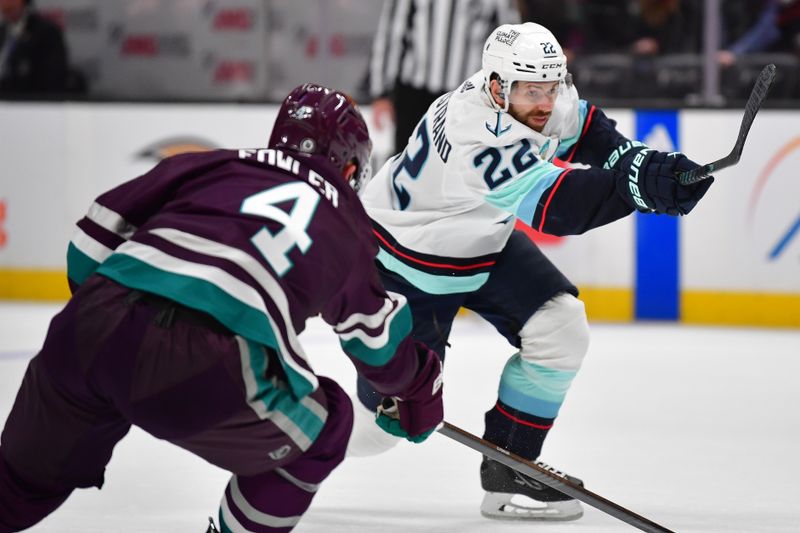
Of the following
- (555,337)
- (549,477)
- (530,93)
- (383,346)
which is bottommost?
(549,477)

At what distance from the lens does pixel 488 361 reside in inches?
196

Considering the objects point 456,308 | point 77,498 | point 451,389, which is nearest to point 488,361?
point 451,389

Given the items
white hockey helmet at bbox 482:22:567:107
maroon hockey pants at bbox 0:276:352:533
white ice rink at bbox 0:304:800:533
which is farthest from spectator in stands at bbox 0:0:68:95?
maroon hockey pants at bbox 0:276:352:533

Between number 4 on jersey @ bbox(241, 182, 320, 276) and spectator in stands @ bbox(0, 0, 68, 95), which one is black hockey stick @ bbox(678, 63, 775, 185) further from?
spectator in stands @ bbox(0, 0, 68, 95)

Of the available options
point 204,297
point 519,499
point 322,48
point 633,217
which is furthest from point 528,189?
point 322,48

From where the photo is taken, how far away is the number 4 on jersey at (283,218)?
75.2 inches

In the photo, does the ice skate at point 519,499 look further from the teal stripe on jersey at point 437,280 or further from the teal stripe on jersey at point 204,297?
the teal stripe on jersey at point 204,297

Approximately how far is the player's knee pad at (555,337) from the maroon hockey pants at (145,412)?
96 centimetres

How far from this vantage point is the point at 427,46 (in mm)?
5391

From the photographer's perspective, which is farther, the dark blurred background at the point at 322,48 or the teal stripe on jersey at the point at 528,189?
the dark blurred background at the point at 322,48

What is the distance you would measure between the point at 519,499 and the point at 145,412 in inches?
52.2

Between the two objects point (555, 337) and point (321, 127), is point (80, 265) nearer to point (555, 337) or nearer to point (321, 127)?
point (321, 127)

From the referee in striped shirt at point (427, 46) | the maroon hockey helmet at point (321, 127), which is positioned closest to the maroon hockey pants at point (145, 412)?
the maroon hockey helmet at point (321, 127)

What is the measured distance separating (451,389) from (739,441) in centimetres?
105
